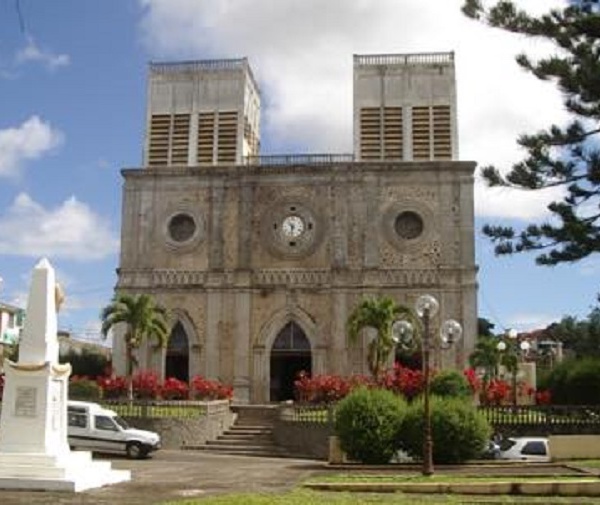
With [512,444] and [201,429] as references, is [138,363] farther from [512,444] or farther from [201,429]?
[512,444]

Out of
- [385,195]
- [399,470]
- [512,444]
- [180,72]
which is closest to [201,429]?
[512,444]

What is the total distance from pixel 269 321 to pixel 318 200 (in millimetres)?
5471

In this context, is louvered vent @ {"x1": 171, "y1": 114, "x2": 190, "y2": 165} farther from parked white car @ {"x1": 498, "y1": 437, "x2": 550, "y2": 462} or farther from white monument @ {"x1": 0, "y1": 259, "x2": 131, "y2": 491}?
white monument @ {"x1": 0, "y1": 259, "x2": 131, "y2": 491}

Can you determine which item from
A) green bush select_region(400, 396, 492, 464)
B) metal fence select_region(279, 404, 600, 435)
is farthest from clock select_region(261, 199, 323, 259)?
green bush select_region(400, 396, 492, 464)

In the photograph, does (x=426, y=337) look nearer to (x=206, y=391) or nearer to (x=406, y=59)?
(x=206, y=391)

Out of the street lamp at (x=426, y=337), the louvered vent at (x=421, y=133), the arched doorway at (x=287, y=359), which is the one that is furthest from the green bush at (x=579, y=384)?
the street lamp at (x=426, y=337)

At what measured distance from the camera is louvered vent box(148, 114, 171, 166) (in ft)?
132

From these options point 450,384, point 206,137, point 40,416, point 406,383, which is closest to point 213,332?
point 206,137

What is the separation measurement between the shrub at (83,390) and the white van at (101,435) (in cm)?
648

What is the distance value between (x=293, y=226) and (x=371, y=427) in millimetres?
20589

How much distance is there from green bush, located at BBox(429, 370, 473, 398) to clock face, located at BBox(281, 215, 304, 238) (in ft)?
43.8

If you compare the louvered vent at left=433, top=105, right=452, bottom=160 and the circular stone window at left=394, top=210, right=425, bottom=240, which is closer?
the circular stone window at left=394, top=210, right=425, bottom=240

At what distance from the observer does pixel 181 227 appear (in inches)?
1545

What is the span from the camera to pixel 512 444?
21.3 m
